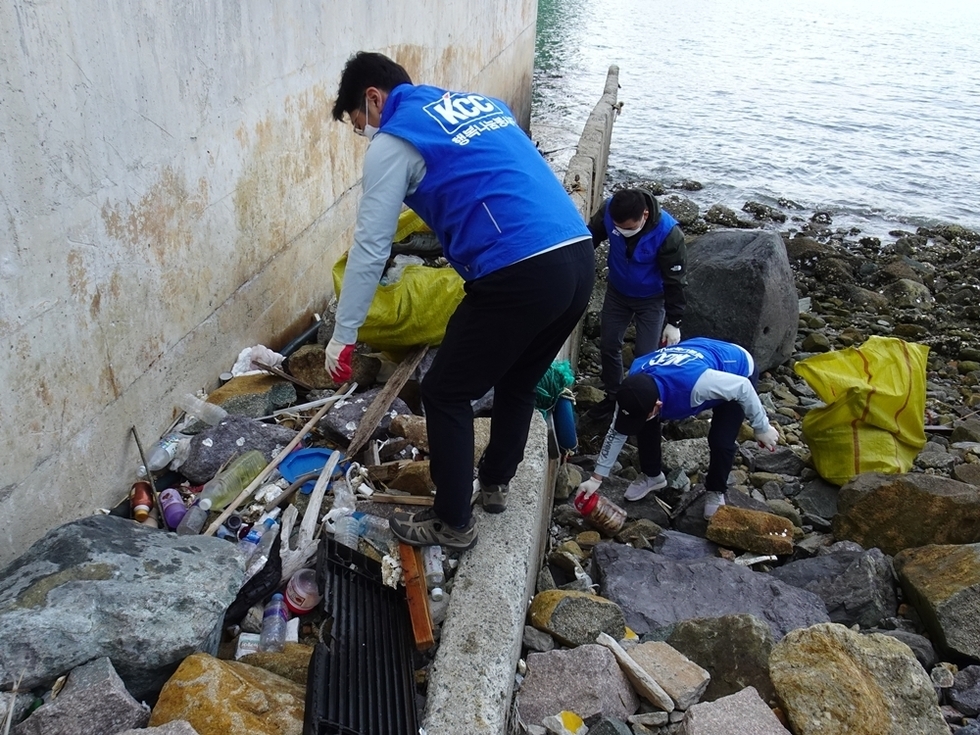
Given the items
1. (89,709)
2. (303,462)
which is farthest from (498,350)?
(89,709)

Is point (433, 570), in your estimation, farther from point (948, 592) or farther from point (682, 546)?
point (948, 592)

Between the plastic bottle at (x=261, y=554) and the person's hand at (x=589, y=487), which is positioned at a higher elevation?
the plastic bottle at (x=261, y=554)

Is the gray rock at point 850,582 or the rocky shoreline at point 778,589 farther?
the gray rock at point 850,582

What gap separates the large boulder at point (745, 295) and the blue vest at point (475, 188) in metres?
4.38

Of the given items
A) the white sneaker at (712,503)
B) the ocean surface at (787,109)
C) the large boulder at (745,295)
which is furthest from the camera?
the ocean surface at (787,109)

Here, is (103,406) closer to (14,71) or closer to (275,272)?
(14,71)

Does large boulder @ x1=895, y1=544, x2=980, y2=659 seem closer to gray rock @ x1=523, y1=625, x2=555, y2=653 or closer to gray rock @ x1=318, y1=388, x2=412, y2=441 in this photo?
gray rock @ x1=523, y1=625, x2=555, y2=653

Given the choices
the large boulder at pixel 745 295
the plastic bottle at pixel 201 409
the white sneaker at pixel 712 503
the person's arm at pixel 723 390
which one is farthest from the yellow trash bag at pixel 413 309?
the large boulder at pixel 745 295

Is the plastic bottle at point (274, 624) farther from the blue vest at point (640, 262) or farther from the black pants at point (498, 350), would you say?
the blue vest at point (640, 262)

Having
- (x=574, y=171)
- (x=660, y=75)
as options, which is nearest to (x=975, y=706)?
(x=574, y=171)

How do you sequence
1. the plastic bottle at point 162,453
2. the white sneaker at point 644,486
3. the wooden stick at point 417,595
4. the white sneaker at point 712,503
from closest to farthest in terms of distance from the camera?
the wooden stick at point 417,595
the plastic bottle at point 162,453
the white sneaker at point 712,503
the white sneaker at point 644,486

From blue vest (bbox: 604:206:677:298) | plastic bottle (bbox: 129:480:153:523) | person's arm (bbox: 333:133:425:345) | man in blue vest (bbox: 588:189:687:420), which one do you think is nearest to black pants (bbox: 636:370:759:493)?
man in blue vest (bbox: 588:189:687:420)

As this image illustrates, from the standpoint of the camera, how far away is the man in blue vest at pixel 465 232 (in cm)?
267

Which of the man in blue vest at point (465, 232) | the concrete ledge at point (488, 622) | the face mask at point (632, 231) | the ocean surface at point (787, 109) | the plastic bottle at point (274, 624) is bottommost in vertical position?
the ocean surface at point (787, 109)
